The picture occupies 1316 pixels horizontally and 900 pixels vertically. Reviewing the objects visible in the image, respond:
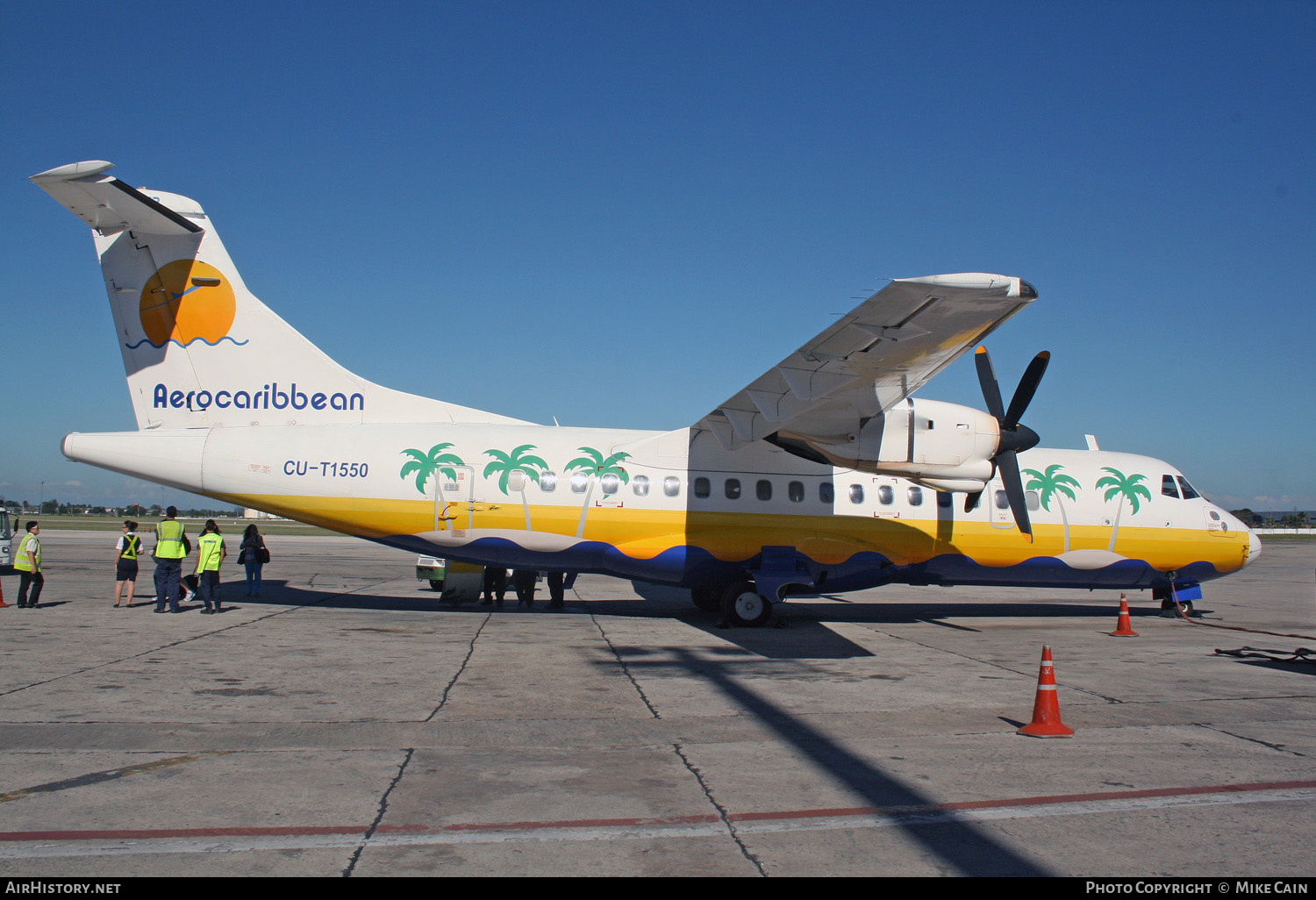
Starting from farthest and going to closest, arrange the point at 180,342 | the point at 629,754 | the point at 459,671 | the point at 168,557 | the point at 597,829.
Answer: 1. the point at 168,557
2. the point at 180,342
3. the point at 459,671
4. the point at 629,754
5. the point at 597,829

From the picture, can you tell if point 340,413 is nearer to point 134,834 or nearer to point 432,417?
point 432,417

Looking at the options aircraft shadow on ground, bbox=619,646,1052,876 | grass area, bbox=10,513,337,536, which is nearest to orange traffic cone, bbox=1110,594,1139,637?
aircraft shadow on ground, bbox=619,646,1052,876

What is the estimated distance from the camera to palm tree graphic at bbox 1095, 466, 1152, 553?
16.6 meters

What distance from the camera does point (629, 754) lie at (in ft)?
21.5

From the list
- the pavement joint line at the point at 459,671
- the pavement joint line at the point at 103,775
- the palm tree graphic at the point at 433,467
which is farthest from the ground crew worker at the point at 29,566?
the pavement joint line at the point at 103,775

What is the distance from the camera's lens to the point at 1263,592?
24.5m

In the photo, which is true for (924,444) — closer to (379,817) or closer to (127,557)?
(379,817)

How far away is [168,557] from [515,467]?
6430 millimetres

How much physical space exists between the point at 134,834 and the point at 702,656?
7.66m

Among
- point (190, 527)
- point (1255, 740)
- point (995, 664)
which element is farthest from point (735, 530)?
point (190, 527)

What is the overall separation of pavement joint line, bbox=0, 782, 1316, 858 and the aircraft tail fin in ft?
35.7

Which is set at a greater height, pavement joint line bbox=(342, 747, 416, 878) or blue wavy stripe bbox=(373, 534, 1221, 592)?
blue wavy stripe bbox=(373, 534, 1221, 592)

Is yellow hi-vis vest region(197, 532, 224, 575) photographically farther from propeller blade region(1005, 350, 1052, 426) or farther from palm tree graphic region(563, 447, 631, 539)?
propeller blade region(1005, 350, 1052, 426)

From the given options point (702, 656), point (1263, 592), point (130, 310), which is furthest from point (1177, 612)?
point (130, 310)
